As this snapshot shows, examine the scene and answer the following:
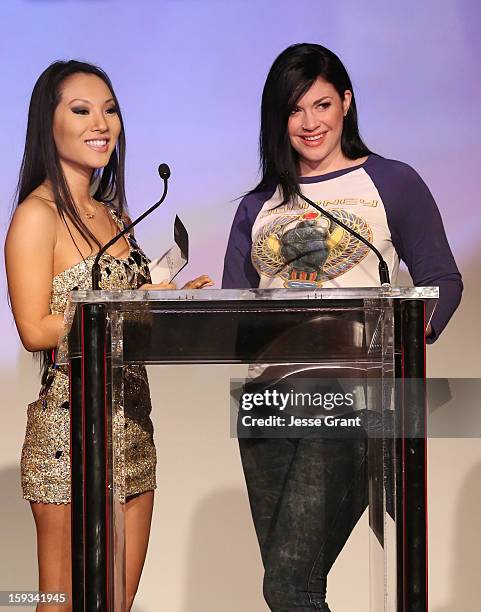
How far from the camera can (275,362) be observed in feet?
6.17

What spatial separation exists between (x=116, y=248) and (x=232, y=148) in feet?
3.53

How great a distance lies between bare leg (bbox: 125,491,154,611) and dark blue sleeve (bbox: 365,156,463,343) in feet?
3.29

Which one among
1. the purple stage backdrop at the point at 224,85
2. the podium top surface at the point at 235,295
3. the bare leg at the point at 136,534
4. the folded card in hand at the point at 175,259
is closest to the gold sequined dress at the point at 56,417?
the folded card in hand at the point at 175,259

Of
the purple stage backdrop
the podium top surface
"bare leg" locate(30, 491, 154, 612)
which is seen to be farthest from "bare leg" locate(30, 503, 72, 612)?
the purple stage backdrop

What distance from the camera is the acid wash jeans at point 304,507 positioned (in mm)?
1896

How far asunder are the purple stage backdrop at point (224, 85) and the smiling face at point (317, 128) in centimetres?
77

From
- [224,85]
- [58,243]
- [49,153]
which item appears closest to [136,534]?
[58,243]

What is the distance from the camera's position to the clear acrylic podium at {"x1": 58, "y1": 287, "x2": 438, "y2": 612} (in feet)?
6.09

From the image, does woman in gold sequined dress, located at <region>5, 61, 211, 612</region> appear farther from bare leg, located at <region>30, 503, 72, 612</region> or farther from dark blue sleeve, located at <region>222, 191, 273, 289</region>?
dark blue sleeve, located at <region>222, 191, 273, 289</region>

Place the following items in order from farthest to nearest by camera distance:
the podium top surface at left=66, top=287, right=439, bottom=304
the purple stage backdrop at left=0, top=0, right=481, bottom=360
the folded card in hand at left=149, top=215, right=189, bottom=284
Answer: the purple stage backdrop at left=0, top=0, right=481, bottom=360 < the folded card in hand at left=149, top=215, right=189, bottom=284 < the podium top surface at left=66, top=287, right=439, bottom=304

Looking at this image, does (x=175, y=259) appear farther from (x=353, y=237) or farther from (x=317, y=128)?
(x=317, y=128)

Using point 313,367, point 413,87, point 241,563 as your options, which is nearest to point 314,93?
point 413,87

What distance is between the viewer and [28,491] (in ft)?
7.91

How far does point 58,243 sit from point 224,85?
1.25 meters
